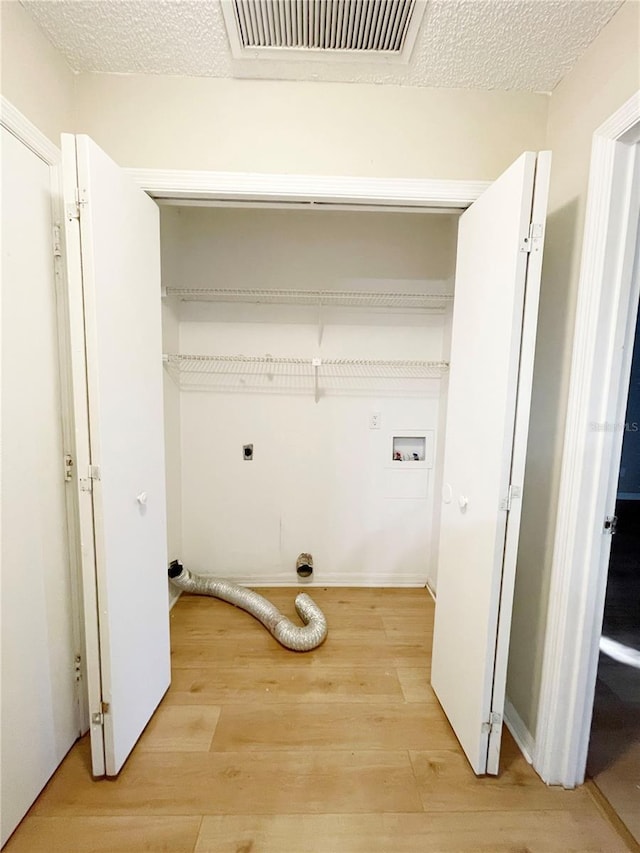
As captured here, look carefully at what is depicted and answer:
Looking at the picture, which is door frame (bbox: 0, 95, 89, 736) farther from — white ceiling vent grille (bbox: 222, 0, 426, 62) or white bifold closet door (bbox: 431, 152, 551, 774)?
white bifold closet door (bbox: 431, 152, 551, 774)

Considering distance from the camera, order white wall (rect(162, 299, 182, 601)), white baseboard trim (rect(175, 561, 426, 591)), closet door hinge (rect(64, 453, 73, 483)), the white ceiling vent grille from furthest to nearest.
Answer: white baseboard trim (rect(175, 561, 426, 591)) < white wall (rect(162, 299, 182, 601)) < closet door hinge (rect(64, 453, 73, 483)) < the white ceiling vent grille

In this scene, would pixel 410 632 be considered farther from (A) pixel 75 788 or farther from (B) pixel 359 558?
(A) pixel 75 788

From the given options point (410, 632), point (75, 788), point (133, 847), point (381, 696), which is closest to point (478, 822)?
point (381, 696)

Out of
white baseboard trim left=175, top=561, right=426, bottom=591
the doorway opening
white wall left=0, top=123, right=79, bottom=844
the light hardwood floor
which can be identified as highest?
white wall left=0, top=123, right=79, bottom=844

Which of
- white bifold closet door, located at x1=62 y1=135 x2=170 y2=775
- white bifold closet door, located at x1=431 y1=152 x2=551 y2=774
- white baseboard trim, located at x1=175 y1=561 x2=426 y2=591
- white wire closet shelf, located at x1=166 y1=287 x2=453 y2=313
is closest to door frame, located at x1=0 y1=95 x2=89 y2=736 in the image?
white bifold closet door, located at x1=62 y1=135 x2=170 y2=775

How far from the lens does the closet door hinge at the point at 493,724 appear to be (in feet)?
4.32

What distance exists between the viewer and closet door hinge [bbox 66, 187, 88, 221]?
1.10m

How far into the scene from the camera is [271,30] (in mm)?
1189

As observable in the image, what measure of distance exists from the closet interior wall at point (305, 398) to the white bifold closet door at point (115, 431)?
812 mm

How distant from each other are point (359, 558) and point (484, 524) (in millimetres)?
1493

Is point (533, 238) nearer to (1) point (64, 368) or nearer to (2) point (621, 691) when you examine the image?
(1) point (64, 368)

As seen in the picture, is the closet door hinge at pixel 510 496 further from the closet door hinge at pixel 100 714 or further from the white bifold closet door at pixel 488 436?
the closet door hinge at pixel 100 714

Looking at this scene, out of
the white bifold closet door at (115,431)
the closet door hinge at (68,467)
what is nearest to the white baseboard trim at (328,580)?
the white bifold closet door at (115,431)

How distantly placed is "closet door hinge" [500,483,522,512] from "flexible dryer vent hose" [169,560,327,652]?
134 cm
